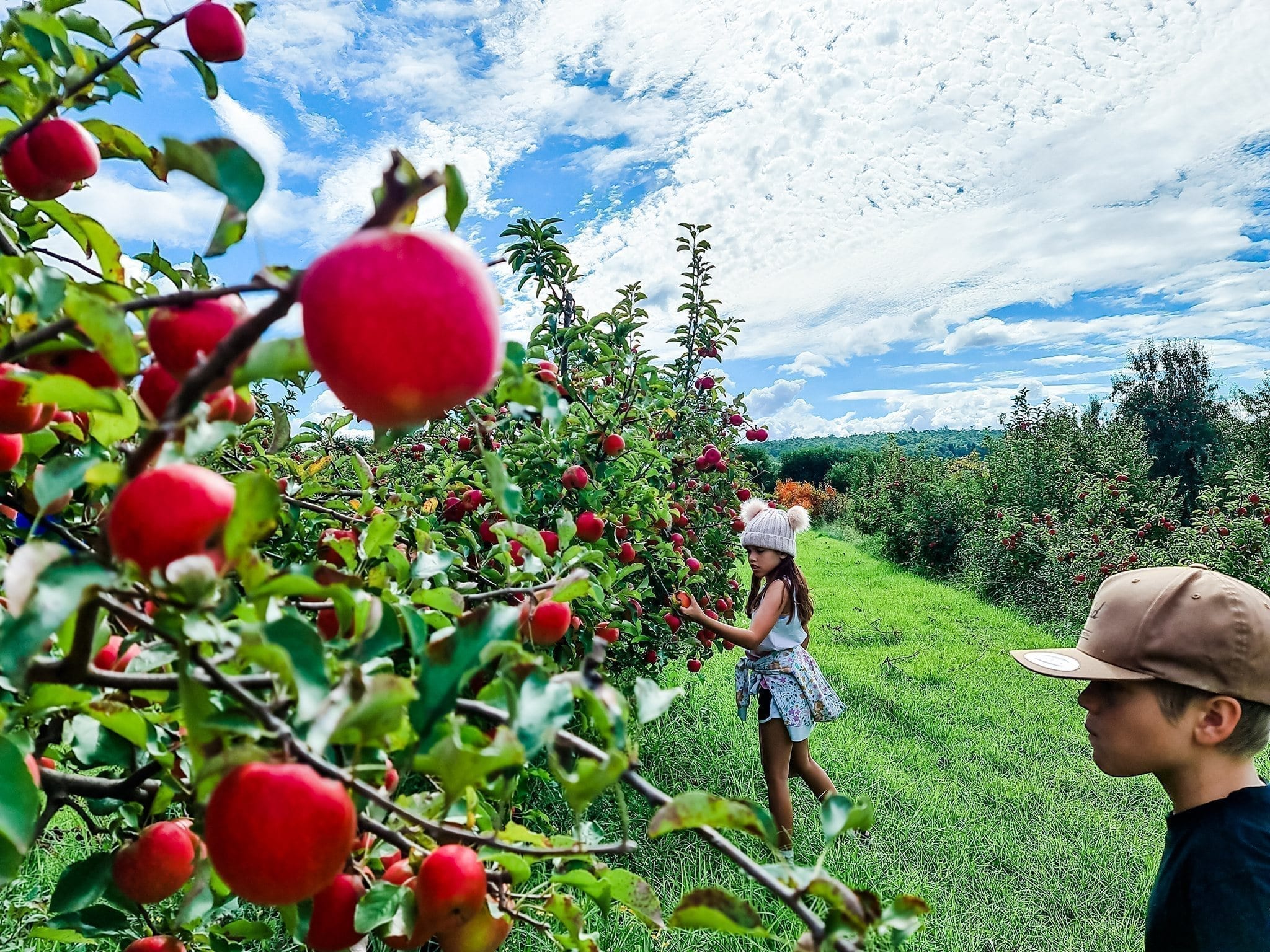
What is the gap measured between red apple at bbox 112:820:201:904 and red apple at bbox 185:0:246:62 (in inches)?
39.3

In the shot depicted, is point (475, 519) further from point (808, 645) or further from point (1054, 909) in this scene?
point (808, 645)

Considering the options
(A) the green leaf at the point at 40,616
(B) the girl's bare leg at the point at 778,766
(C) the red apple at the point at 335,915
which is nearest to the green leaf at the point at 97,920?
(C) the red apple at the point at 335,915

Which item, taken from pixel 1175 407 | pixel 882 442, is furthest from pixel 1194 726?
pixel 882 442

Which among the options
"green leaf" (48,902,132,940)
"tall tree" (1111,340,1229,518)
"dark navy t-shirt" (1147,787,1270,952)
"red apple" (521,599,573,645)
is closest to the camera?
"green leaf" (48,902,132,940)

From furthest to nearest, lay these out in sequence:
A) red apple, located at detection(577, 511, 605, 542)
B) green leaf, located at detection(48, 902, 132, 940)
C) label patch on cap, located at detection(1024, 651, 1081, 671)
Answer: red apple, located at detection(577, 511, 605, 542) < label patch on cap, located at detection(1024, 651, 1081, 671) < green leaf, located at detection(48, 902, 132, 940)

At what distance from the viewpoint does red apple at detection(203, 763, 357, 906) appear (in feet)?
1.54

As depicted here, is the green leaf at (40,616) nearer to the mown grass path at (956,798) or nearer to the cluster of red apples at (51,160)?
Answer: the cluster of red apples at (51,160)

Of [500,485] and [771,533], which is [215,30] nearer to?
[500,485]

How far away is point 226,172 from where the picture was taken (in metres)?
0.46

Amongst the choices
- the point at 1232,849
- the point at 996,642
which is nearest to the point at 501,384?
the point at 1232,849

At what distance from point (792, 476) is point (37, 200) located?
29355 millimetres

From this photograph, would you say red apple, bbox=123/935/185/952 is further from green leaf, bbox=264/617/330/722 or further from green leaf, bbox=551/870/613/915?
green leaf, bbox=264/617/330/722

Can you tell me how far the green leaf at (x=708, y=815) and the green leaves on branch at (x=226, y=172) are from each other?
494 millimetres

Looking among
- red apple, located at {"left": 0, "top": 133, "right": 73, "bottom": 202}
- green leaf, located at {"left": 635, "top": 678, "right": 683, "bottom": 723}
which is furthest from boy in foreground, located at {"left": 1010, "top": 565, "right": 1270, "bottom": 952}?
red apple, located at {"left": 0, "top": 133, "right": 73, "bottom": 202}
